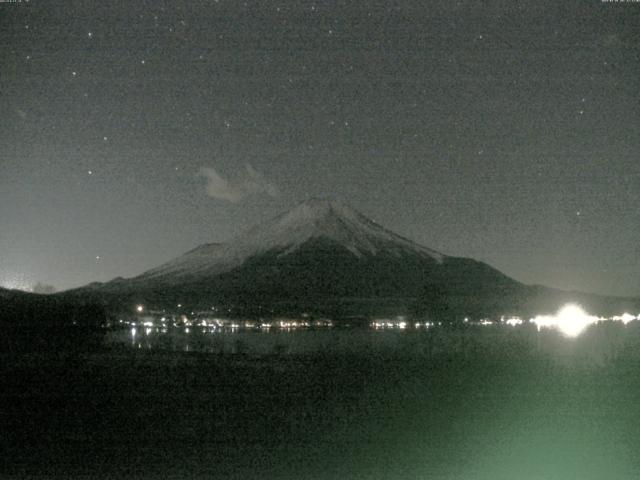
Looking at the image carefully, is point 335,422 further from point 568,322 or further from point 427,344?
point 568,322

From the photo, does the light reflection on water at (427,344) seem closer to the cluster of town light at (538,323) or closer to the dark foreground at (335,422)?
the dark foreground at (335,422)

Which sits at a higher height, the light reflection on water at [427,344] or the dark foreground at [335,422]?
the light reflection on water at [427,344]

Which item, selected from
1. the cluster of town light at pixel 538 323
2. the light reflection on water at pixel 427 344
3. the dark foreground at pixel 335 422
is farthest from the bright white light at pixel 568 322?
the dark foreground at pixel 335 422

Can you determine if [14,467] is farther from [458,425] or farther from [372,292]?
[372,292]

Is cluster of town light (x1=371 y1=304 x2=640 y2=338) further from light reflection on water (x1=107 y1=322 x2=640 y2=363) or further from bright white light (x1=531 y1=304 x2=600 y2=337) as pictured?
light reflection on water (x1=107 y1=322 x2=640 y2=363)

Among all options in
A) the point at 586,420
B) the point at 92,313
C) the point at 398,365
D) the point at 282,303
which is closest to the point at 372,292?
the point at 282,303

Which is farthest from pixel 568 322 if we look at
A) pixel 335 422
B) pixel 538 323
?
pixel 335 422

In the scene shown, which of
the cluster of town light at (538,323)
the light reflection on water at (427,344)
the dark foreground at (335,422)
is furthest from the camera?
the cluster of town light at (538,323)

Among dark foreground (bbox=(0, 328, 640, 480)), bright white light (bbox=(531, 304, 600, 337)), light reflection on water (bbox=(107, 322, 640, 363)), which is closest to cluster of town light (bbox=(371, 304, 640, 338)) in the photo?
bright white light (bbox=(531, 304, 600, 337))
